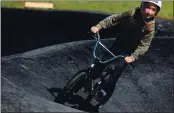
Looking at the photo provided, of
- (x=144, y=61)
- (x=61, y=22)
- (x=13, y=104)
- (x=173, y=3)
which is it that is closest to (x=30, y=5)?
(x=61, y=22)

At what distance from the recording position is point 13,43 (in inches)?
496

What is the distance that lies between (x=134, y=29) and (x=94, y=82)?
1.26 m

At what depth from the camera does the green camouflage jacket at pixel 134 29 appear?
28.0 feet

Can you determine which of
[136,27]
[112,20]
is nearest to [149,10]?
[136,27]

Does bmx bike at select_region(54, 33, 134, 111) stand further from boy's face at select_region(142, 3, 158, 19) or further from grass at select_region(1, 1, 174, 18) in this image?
grass at select_region(1, 1, 174, 18)

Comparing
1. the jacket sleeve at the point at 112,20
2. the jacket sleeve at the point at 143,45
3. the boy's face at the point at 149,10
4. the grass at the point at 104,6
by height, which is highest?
the boy's face at the point at 149,10

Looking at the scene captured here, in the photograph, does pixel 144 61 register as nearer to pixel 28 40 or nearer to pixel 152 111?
pixel 152 111

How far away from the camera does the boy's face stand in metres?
8.28

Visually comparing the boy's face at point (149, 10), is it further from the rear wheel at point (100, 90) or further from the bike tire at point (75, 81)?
the bike tire at point (75, 81)

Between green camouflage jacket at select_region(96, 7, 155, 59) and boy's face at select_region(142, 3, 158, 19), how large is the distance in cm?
17

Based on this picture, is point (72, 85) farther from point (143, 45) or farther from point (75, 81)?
point (143, 45)

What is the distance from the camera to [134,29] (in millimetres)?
8625

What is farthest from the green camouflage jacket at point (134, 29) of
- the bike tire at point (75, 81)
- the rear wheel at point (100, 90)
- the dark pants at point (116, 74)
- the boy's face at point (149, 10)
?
the bike tire at point (75, 81)

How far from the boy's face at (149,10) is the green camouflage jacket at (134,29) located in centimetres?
17
